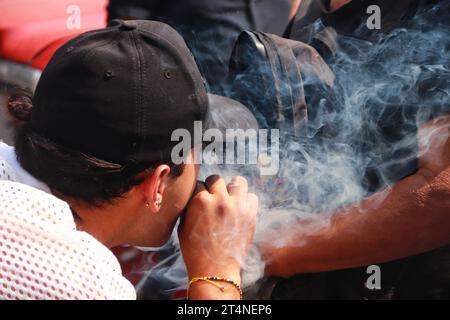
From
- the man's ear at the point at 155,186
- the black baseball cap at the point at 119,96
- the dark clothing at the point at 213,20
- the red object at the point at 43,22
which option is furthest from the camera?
the red object at the point at 43,22

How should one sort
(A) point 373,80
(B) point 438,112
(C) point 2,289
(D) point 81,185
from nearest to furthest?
1. (C) point 2,289
2. (D) point 81,185
3. (B) point 438,112
4. (A) point 373,80

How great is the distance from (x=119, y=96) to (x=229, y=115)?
43 cm

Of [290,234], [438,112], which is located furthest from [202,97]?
[438,112]

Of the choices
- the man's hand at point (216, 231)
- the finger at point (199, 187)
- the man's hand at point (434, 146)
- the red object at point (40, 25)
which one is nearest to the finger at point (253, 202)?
the man's hand at point (216, 231)

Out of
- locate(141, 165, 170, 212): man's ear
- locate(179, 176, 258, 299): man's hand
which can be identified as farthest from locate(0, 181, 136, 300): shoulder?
locate(179, 176, 258, 299): man's hand

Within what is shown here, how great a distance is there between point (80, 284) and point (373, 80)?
1.17 meters

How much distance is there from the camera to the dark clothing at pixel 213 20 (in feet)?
8.64

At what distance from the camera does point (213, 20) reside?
2820 millimetres

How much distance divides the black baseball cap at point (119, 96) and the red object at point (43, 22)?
4.96ft

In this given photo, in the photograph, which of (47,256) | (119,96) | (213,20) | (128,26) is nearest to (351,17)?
(213,20)

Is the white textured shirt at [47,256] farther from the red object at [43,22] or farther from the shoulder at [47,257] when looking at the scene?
the red object at [43,22]

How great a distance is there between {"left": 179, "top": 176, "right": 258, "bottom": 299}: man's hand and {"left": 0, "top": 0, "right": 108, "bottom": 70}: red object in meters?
1.54

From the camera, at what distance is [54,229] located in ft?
5.19
